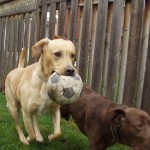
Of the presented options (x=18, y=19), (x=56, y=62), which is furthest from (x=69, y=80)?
(x=18, y=19)

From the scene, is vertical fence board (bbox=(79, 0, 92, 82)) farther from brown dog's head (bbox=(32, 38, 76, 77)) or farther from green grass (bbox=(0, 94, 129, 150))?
brown dog's head (bbox=(32, 38, 76, 77))

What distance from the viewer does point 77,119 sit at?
5738mm

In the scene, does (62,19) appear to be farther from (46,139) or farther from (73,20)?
(46,139)

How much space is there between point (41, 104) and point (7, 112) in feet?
8.63

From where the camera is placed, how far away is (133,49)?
612cm

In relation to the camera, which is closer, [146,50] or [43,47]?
[43,47]

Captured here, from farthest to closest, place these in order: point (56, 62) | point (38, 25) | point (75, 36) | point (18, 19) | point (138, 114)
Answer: point (18, 19), point (38, 25), point (75, 36), point (56, 62), point (138, 114)

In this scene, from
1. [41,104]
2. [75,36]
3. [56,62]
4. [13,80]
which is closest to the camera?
[56,62]

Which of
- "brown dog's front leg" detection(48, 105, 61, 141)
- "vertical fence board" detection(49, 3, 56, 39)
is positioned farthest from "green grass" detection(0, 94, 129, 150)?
"vertical fence board" detection(49, 3, 56, 39)

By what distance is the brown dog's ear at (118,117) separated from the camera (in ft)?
15.4

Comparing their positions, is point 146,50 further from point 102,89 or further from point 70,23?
point 70,23

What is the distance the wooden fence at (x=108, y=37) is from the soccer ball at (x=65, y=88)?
1.38 metres

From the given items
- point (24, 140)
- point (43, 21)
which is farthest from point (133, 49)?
point (43, 21)

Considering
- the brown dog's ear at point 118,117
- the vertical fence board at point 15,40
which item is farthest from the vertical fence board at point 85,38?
the vertical fence board at point 15,40
